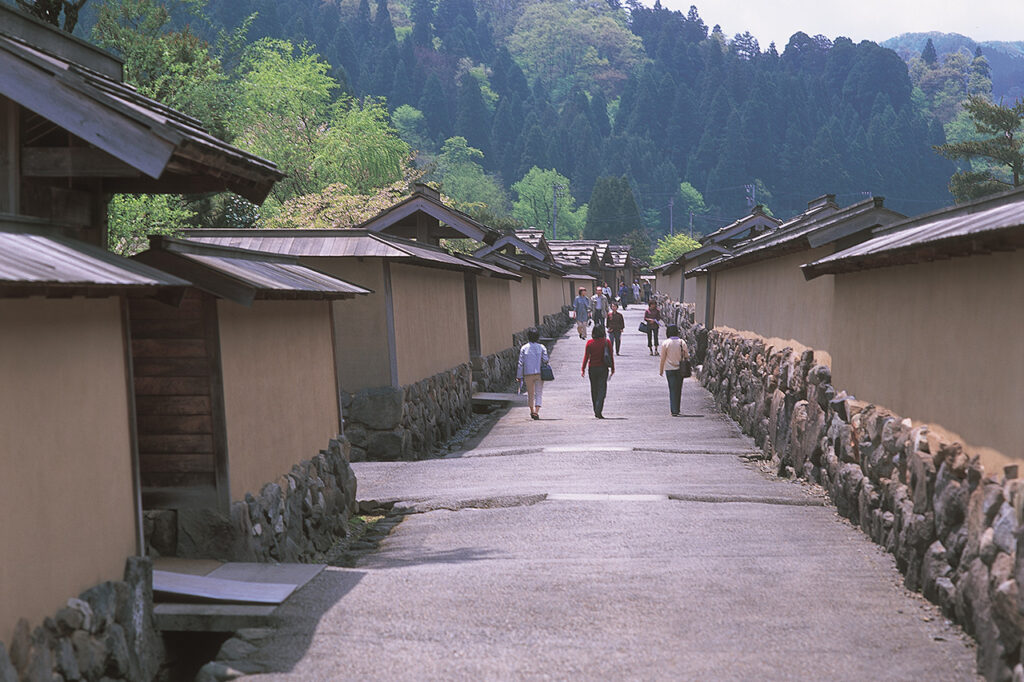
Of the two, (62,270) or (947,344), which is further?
(947,344)

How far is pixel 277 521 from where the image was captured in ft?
30.8

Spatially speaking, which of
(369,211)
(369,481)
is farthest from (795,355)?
(369,211)

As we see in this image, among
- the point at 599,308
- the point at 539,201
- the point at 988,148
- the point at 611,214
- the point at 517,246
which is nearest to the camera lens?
the point at 599,308

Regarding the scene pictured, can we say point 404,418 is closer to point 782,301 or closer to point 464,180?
point 782,301

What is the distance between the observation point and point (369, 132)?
65.6m

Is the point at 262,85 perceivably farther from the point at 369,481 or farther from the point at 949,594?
the point at 949,594

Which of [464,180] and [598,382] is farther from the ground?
[464,180]

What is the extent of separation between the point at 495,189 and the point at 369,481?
4346 inches

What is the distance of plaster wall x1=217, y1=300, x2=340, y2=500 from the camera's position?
8.59m

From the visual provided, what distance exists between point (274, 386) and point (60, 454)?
3.98 metres

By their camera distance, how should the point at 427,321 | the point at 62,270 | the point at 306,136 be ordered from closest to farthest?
the point at 62,270 → the point at 427,321 → the point at 306,136

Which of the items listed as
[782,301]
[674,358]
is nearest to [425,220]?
[674,358]

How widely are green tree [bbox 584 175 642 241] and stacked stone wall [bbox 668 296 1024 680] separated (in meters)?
112

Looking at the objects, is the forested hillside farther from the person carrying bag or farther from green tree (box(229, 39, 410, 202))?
the person carrying bag
